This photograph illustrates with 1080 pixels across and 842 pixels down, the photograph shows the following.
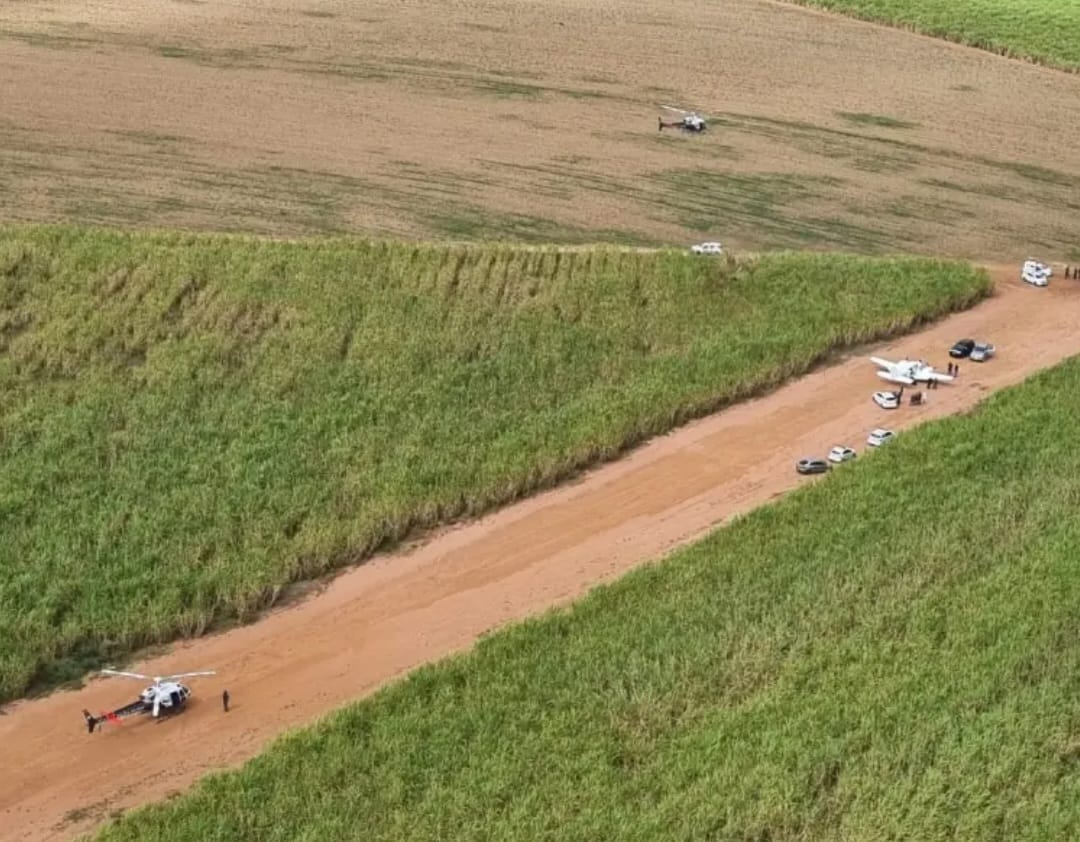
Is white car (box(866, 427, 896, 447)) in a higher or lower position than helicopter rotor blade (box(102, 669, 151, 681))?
higher

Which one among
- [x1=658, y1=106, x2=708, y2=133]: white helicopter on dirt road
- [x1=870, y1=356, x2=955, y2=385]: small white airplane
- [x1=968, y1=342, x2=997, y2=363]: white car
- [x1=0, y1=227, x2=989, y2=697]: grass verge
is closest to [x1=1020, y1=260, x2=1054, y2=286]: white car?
[x1=0, y1=227, x2=989, y2=697]: grass verge

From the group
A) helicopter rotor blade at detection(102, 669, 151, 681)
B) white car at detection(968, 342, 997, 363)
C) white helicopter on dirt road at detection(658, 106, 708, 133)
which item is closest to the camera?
helicopter rotor blade at detection(102, 669, 151, 681)

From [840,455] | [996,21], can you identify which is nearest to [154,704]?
[840,455]

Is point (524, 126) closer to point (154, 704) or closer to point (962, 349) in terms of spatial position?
point (962, 349)

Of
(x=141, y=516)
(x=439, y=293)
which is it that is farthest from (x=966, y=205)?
(x=141, y=516)

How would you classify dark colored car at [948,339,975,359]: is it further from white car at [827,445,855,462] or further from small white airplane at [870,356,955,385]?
white car at [827,445,855,462]
